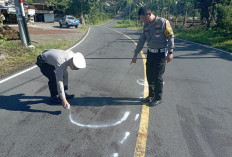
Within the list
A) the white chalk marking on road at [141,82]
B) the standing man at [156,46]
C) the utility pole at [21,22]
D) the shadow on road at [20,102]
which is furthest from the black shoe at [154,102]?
the utility pole at [21,22]

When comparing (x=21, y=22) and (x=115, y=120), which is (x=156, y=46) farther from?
(x=21, y=22)

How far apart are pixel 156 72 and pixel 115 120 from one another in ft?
4.66

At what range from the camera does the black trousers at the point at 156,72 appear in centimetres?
402

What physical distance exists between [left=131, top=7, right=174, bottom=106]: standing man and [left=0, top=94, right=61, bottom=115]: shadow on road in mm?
2189

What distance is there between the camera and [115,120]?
139 inches

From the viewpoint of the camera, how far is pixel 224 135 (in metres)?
3.14

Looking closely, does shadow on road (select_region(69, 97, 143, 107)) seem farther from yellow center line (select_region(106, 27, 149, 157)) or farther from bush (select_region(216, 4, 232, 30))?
bush (select_region(216, 4, 232, 30))

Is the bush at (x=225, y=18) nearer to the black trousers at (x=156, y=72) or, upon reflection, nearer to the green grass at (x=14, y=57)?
the black trousers at (x=156, y=72)

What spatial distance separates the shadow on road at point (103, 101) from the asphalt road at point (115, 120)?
0.02 metres

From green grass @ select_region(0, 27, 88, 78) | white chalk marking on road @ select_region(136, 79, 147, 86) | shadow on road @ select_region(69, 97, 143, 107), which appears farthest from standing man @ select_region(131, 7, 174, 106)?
green grass @ select_region(0, 27, 88, 78)

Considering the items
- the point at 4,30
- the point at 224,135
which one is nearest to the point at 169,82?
the point at 224,135

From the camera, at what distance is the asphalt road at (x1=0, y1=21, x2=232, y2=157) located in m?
2.79

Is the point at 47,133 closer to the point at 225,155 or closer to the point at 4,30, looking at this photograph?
the point at 225,155

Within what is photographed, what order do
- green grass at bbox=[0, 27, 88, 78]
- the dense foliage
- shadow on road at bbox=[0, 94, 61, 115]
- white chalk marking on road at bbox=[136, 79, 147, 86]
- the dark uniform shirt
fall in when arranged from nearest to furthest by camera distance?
the dark uniform shirt → shadow on road at bbox=[0, 94, 61, 115] → white chalk marking on road at bbox=[136, 79, 147, 86] → green grass at bbox=[0, 27, 88, 78] → the dense foliage
